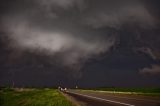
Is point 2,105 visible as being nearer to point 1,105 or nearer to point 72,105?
point 1,105

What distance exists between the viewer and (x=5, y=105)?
2662 inches

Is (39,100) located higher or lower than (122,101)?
higher

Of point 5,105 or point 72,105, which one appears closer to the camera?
point 72,105

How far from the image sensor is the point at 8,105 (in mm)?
66688

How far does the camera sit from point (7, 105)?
6681 centimetres

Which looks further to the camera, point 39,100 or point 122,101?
point 39,100

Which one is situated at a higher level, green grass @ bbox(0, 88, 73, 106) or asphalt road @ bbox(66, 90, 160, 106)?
green grass @ bbox(0, 88, 73, 106)

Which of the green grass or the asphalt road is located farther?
the green grass

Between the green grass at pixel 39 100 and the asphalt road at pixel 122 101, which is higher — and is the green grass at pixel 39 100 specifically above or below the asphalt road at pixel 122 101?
above

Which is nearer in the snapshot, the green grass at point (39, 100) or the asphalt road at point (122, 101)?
the asphalt road at point (122, 101)

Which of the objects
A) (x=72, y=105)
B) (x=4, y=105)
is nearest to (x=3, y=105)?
(x=4, y=105)

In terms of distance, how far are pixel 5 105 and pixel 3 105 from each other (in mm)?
690

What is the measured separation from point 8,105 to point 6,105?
839 mm

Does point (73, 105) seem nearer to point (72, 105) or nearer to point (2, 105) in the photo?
point (72, 105)
